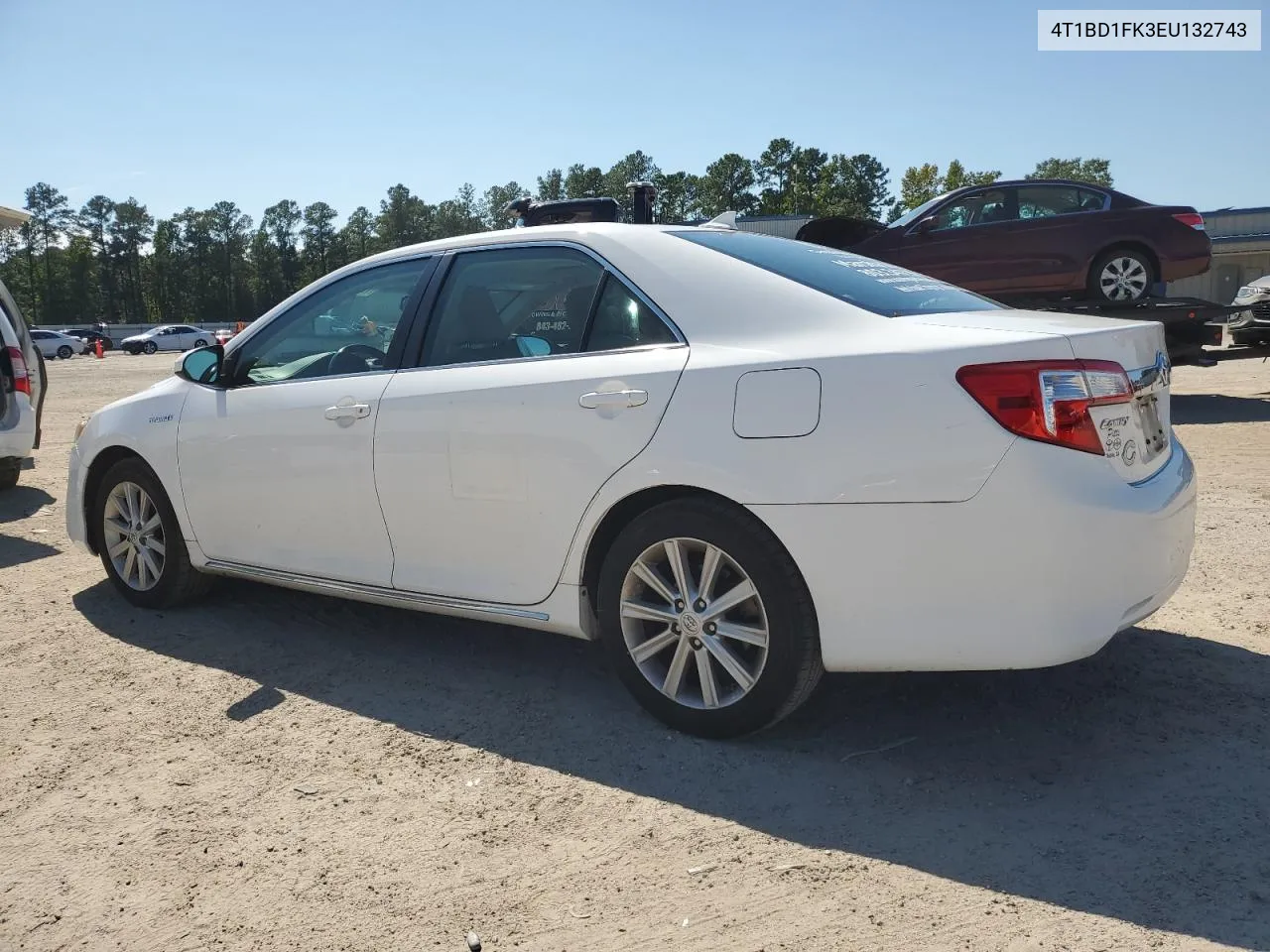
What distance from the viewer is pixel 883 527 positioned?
9.60ft

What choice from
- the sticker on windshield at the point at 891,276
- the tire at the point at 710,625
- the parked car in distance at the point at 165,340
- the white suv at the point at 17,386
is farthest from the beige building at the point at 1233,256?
the tire at the point at 710,625

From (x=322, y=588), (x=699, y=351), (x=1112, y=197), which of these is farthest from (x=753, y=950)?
(x=1112, y=197)

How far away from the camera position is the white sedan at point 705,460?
2844 mm

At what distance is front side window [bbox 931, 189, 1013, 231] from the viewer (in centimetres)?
1121

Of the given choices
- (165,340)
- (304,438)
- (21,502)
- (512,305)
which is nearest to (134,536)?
(304,438)

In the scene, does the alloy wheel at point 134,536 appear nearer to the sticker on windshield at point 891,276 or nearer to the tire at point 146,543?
the tire at point 146,543

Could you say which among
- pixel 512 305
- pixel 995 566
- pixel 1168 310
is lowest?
pixel 995 566

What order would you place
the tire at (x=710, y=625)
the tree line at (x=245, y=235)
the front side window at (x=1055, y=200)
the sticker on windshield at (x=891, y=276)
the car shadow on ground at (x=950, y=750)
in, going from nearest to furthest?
the car shadow on ground at (x=950, y=750) → the tire at (x=710, y=625) → the sticker on windshield at (x=891, y=276) → the front side window at (x=1055, y=200) → the tree line at (x=245, y=235)

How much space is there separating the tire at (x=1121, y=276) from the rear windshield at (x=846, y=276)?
26.2 feet

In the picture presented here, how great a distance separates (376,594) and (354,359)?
957mm

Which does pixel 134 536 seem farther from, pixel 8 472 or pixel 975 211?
pixel 975 211

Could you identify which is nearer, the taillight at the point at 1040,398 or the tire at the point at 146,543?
the taillight at the point at 1040,398

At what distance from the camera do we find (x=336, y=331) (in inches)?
175

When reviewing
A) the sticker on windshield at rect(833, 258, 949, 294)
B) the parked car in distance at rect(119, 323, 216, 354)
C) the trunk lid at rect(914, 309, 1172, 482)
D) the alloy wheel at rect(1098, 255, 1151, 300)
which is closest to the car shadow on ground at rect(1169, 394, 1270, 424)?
the alloy wheel at rect(1098, 255, 1151, 300)
